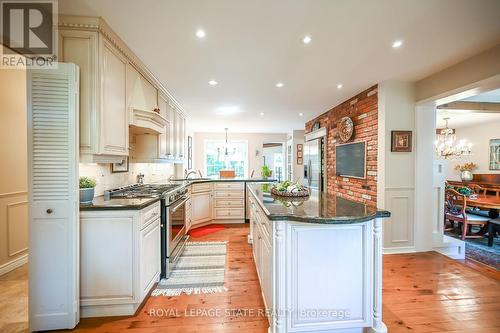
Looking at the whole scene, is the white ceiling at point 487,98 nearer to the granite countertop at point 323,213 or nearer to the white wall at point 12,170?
the granite countertop at point 323,213

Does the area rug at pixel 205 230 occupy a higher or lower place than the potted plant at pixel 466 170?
lower

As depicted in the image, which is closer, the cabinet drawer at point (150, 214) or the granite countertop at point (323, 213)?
the granite countertop at point (323, 213)

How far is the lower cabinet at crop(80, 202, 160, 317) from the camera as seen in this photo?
1.75 meters

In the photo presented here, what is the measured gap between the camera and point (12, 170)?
8.70 feet

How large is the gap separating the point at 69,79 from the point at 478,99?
5.95m

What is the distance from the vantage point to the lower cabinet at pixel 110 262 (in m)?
1.75

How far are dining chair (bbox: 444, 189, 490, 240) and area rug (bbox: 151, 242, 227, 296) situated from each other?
13.4 feet

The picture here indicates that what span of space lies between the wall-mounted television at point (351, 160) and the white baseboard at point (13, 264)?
4854 millimetres

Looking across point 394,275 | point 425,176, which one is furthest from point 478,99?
point 394,275

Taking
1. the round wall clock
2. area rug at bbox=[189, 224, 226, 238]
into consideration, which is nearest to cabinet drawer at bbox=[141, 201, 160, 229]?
area rug at bbox=[189, 224, 226, 238]

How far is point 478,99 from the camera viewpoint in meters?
3.87

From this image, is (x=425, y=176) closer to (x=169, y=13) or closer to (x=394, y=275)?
(x=394, y=275)

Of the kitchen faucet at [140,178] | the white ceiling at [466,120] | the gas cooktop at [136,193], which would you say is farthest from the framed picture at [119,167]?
the white ceiling at [466,120]

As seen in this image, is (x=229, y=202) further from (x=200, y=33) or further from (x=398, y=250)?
(x=200, y=33)
